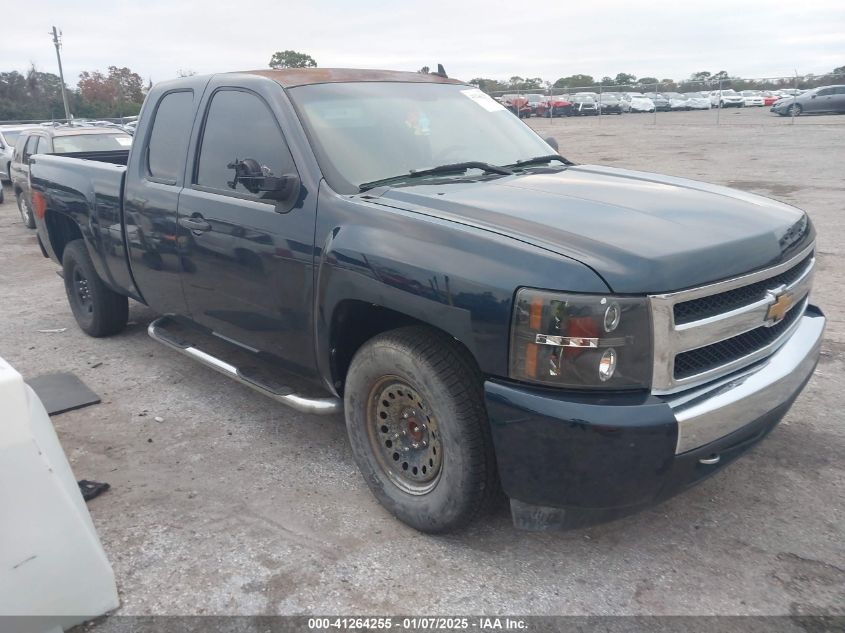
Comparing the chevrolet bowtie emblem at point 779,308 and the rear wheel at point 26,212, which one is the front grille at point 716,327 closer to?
the chevrolet bowtie emblem at point 779,308

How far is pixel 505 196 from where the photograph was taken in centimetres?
317

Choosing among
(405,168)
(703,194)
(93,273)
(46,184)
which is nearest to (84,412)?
(93,273)

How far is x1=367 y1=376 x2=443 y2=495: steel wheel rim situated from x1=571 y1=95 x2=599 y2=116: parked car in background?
41232 millimetres

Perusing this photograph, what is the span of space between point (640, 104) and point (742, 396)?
146ft

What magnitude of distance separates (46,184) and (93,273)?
2.90ft

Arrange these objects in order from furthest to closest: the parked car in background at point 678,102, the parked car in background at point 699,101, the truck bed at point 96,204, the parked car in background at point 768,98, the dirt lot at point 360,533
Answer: the parked car in background at point 768,98 → the parked car in background at point 678,102 → the parked car in background at point 699,101 → the truck bed at point 96,204 → the dirt lot at point 360,533

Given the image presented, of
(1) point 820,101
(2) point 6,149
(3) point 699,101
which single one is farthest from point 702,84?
(2) point 6,149

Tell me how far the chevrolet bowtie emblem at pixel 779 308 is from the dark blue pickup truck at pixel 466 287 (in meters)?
0.01

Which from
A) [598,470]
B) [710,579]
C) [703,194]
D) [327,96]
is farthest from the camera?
[327,96]

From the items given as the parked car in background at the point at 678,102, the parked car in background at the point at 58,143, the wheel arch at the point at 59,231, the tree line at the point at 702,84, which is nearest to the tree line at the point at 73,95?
the tree line at the point at 702,84

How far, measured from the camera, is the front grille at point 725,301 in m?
2.54

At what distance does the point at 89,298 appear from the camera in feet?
19.6

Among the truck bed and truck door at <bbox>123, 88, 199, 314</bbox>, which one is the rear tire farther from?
truck door at <bbox>123, 88, 199, 314</bbox>

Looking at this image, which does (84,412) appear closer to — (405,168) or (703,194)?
(405,168)
